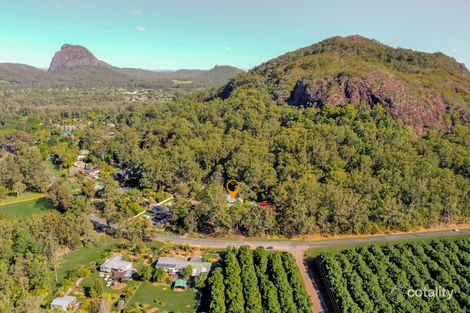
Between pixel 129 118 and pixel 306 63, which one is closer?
pixel 306 63

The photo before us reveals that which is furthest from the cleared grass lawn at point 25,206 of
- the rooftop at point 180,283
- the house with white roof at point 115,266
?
the rooftop at point 180,283

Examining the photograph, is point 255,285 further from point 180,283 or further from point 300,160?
point 300,160

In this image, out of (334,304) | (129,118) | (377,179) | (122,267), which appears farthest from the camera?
(129,118)

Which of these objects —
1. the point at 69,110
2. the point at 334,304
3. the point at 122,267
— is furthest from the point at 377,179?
the point at 69,110

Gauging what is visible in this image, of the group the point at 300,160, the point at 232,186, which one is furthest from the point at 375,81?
the point at 232,186

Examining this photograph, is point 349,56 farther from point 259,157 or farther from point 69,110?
point 69,110

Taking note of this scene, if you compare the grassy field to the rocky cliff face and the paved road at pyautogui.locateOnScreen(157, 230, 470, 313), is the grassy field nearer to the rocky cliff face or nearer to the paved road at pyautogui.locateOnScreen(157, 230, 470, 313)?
the paved road at pyautogui.locateOnScreen(157, 230, 470, 313)

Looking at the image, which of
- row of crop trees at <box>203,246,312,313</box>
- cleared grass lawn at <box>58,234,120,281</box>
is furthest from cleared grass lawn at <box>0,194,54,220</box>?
row of crop trees at <box>203,246,312,313</box>
